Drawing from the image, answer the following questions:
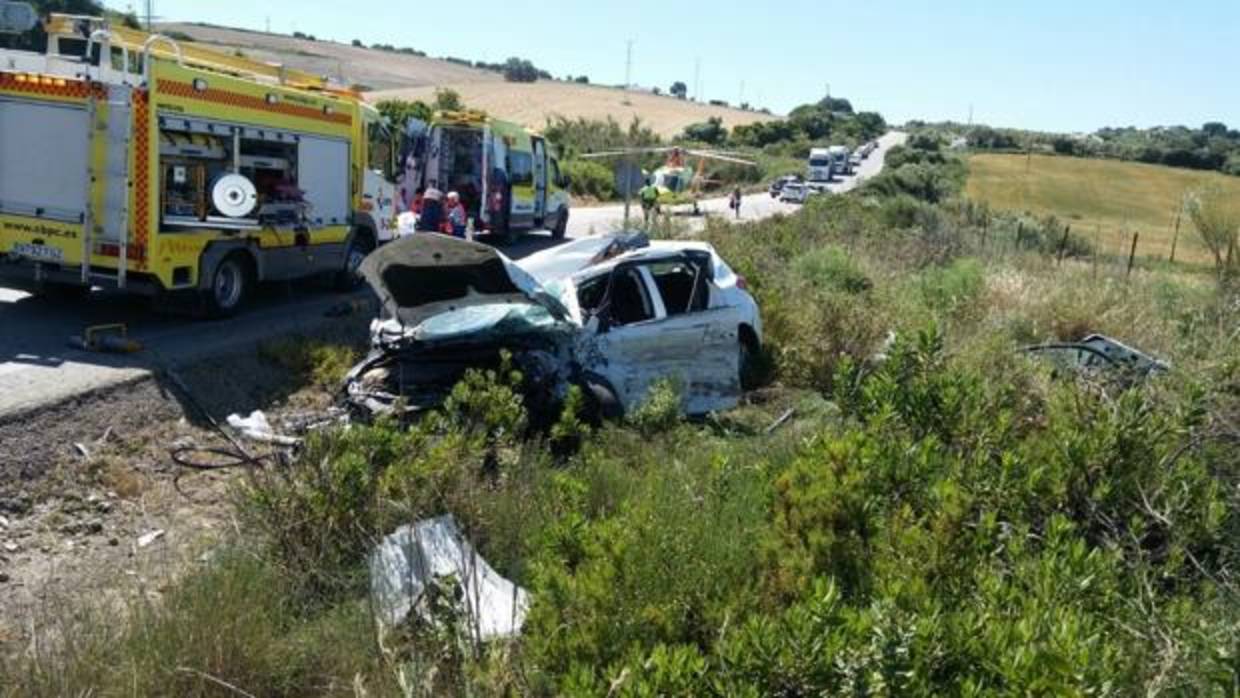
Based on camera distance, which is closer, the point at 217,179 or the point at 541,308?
the point at 541,308

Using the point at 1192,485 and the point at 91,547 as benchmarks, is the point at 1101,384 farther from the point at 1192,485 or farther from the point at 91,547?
the point at 91,547

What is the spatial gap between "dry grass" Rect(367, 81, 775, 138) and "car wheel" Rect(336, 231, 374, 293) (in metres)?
52.2

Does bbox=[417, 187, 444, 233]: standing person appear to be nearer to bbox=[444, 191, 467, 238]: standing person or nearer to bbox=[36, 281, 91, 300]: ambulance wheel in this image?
bbox=[444, 191, 467, 238]: standing person

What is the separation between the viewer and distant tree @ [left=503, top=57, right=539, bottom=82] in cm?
11500

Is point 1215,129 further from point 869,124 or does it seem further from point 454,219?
point 454,219

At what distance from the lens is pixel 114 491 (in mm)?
7938

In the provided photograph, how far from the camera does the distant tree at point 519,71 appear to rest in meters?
115

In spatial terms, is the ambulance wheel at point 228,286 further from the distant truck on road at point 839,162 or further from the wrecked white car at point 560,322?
the distant truck on road at point 839,162

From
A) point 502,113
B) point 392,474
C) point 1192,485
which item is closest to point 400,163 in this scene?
point 392,474

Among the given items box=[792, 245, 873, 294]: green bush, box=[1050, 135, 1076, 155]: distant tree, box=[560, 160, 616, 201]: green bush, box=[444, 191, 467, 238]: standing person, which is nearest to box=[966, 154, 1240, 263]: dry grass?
box=[1050, 135, 1076, 155]: distant tree

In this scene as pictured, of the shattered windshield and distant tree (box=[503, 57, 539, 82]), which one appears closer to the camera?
the shattered windshield

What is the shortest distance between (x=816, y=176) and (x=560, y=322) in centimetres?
5646

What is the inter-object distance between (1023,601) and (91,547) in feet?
19.9

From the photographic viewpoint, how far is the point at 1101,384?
6.44 meters
